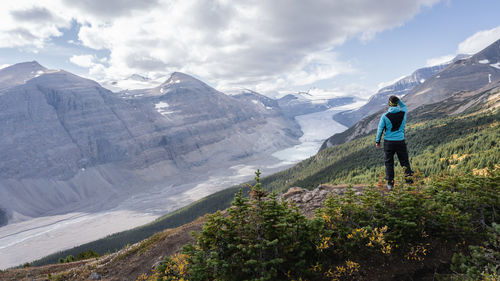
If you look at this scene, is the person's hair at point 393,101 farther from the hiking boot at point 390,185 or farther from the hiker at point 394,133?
the hiking boot at point 390,185

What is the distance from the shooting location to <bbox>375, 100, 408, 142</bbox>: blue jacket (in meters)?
10.8

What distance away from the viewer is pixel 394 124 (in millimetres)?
10828

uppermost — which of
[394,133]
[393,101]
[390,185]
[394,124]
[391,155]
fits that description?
[393,101]

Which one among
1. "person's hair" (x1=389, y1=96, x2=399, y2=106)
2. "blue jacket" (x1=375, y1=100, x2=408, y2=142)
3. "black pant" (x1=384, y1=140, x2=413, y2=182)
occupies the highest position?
"person's hair" (x1=389, y1=96, x2=399, y2=106)

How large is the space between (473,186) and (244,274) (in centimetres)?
785

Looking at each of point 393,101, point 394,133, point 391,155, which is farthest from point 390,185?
point 393,101

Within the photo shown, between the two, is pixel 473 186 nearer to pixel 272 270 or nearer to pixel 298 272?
pixel 298 272

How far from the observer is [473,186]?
309 inches

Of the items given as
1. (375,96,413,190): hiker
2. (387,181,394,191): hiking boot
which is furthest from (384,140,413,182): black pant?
(387,181,394,191): hiking boot

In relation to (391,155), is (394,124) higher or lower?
higher

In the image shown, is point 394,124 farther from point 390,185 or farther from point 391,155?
point 390,185

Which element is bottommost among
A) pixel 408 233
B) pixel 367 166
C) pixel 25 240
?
pixel 25 240

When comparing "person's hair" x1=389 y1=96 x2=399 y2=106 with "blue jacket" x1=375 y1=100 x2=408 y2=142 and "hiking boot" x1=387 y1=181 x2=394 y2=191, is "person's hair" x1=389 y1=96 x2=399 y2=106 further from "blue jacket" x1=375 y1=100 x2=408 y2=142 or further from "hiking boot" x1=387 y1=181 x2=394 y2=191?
"hiking boot" x1=387 y1=181 x2=394 y2=191

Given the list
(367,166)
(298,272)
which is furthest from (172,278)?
(367,166)
